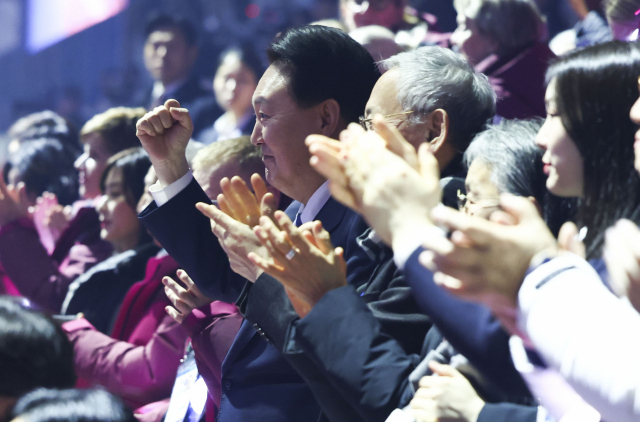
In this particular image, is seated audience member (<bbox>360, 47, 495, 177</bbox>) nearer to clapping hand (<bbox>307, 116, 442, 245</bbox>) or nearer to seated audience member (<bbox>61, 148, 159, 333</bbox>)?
clapping hand (<bbox>307, 116, 442, 245</bbox>)

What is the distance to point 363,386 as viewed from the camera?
1.34 m

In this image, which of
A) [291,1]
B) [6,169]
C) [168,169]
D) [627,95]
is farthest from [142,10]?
[627,95]

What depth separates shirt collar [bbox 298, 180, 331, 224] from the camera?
1914 millimetres

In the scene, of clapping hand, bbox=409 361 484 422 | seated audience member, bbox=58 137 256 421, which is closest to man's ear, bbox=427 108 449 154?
clapping hand, bbox=409 361 484 422

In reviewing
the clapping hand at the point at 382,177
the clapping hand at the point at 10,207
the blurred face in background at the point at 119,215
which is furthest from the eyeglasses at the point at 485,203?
the clapping hand at the point at 10,207

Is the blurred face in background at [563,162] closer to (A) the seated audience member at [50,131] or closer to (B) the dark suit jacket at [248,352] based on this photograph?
(B) the dark suit jacket at [248,352]

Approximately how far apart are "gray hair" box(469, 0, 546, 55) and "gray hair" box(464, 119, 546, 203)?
1539mm

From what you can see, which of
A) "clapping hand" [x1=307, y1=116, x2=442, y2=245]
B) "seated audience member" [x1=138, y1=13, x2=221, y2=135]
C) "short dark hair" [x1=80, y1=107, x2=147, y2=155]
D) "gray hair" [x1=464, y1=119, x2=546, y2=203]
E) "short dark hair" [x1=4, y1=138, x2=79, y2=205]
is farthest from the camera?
"seated audience member" [x1=138, y1=13, x2=221, y2=135]

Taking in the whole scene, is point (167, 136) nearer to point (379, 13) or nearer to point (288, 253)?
point (288, 253)

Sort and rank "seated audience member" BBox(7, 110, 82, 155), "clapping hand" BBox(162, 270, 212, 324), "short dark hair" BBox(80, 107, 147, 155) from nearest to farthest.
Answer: "clapping hand" BBox(162, 270, 212, 324)
"short dark hair" BBox(80, 107, 147, 155)
"seated audience member" BBox(7, 110, 82, 155)

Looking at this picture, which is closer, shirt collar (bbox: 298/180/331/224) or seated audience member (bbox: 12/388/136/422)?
seated audience member (bbox: 12/388/136/422)

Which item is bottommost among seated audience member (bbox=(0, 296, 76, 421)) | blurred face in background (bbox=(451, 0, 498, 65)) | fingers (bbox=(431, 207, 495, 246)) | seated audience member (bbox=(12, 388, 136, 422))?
blurred face in background (bbox=(451, 0, 498, 65))

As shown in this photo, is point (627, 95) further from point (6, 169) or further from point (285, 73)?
point (6, 169)

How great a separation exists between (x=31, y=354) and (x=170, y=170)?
22.6 inches
